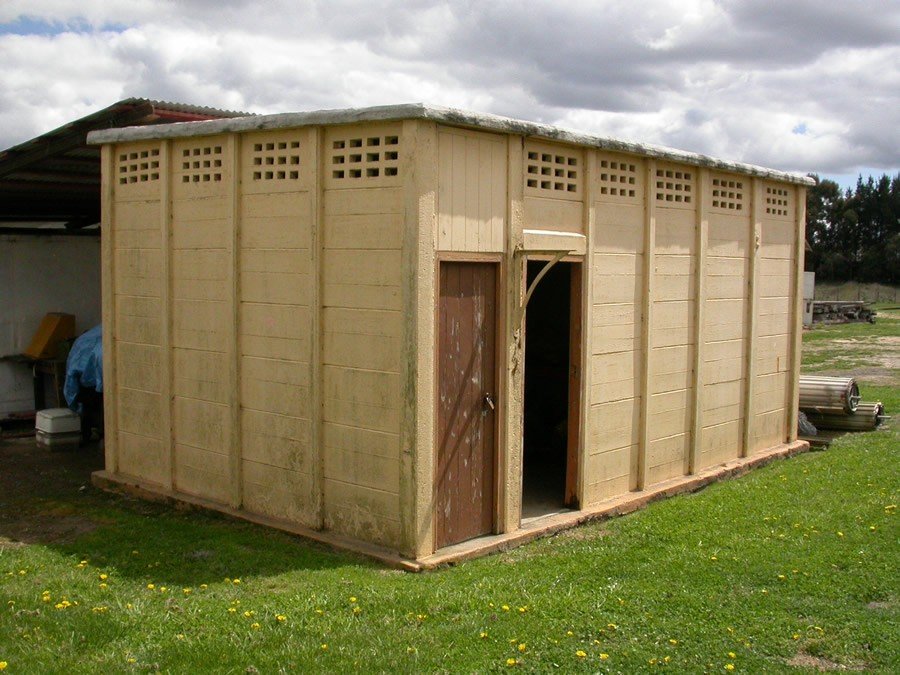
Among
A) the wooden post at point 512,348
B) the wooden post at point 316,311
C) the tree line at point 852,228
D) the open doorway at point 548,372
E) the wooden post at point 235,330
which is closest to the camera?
the wooden post at point 316,311

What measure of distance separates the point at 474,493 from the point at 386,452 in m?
0.86

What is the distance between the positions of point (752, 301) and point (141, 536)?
694 cm

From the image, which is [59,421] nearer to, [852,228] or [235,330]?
[235,330]

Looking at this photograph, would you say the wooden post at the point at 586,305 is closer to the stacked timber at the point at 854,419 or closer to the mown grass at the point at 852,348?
the stacked timber at the point at 854,419

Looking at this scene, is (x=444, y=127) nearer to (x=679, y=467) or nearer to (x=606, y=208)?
(x=606, y=208)

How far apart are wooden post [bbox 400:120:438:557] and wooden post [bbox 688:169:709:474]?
3.94 meters

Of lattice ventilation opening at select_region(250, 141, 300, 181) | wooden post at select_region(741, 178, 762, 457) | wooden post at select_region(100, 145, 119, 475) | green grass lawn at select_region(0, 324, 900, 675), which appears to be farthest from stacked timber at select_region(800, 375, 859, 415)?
Result: wooden post at select_region(100, 145, 119, 475)

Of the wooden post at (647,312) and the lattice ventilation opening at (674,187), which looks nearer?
the wooden post at (647,312)

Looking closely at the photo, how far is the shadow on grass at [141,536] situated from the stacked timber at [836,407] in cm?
810

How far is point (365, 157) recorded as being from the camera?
23.7 feet

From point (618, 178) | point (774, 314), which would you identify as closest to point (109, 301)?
point (618, 178)

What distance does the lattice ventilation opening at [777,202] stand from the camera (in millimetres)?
11375

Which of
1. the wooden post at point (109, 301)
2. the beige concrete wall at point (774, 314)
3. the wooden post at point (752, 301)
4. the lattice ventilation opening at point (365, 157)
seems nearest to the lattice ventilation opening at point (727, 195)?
the wooden post at point (752, 301)

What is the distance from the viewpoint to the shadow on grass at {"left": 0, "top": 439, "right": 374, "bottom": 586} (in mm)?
7082
